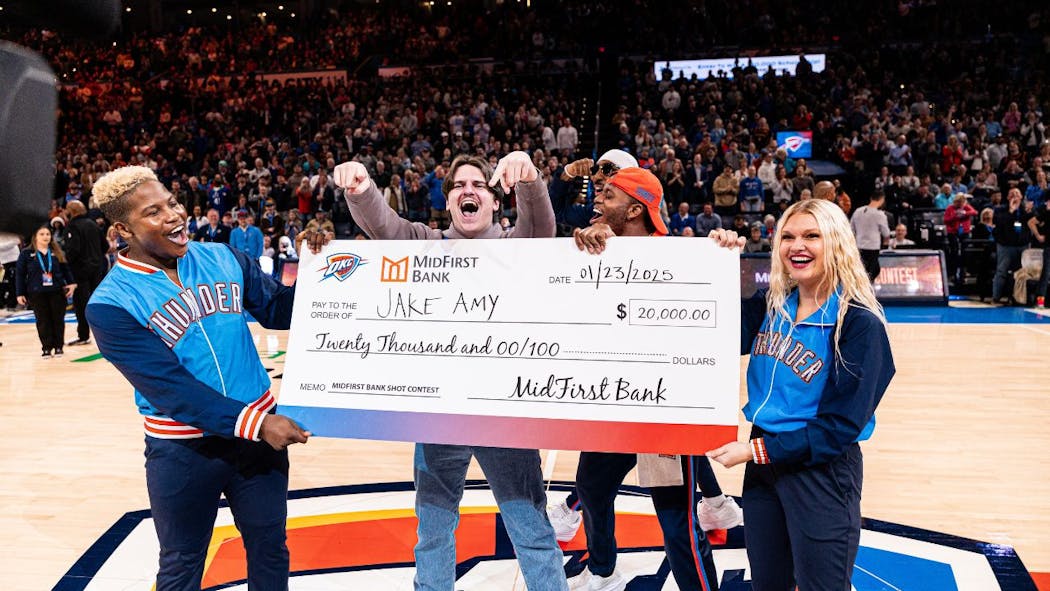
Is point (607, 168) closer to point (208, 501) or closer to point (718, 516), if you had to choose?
point (718, 516)

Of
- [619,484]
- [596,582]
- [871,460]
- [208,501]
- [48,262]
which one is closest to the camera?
[208,501]

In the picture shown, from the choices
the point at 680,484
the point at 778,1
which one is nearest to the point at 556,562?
the point at 680,484

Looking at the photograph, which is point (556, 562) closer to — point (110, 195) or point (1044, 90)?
point (110, 195)

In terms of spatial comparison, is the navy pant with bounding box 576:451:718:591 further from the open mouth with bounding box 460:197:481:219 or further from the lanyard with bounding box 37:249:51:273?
the lanyard with bounding box 37:249:51:273

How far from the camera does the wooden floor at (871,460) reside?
379 cm

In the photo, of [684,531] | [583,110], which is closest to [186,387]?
[684,531]

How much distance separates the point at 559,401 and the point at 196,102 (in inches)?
967

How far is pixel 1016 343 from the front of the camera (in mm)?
8469

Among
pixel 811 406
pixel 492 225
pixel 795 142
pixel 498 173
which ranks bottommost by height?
pixel 811 406

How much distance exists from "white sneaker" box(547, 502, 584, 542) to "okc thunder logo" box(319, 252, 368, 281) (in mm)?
1626

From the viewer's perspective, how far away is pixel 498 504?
97.6 inches

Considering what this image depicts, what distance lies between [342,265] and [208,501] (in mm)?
886

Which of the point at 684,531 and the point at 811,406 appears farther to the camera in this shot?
the point at 684,531

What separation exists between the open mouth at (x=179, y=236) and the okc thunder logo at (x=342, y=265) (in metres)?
0.48
